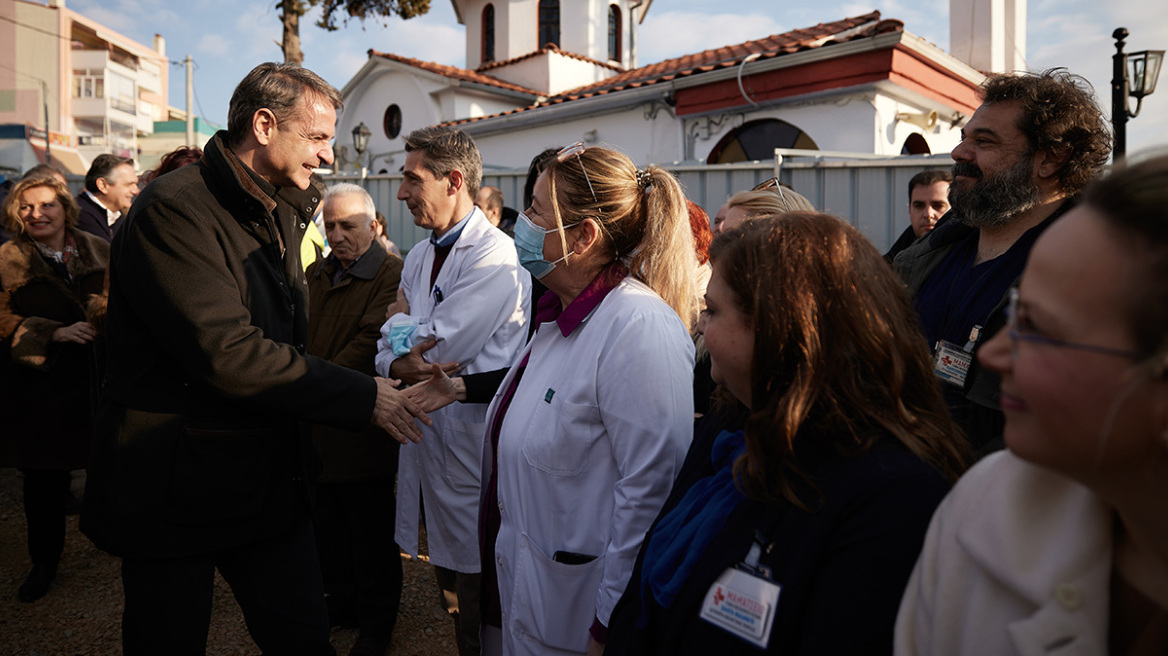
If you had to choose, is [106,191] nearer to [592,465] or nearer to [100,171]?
[100,171]

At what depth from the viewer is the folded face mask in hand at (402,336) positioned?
3.23m

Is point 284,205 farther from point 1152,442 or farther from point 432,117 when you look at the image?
point 432,117

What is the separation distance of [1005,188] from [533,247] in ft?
5.48

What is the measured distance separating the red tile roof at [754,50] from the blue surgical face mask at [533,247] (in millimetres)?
8258

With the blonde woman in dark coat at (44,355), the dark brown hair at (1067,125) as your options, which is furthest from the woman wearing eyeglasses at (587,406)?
the blonde woman in dark coat at (44,355)

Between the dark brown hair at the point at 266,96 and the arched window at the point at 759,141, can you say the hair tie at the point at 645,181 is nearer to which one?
the dark brown hair at the point at 266,96

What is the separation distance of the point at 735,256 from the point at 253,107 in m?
1.81

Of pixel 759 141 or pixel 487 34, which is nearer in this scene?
pixel 759 141

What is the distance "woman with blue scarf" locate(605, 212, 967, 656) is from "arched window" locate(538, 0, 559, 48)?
64.2ft

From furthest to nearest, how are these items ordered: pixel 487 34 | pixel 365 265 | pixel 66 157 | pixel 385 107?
pixel 66 157 → pixel 487 34 → pixel 385 107 → pixel 365 265

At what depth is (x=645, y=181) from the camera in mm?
2289

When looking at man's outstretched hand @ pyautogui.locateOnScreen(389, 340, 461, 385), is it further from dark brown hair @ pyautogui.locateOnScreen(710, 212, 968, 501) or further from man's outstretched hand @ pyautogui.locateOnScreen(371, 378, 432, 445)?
dark brown hair @ pyautogui.locateOnScreen(710, 212, 968, 501)

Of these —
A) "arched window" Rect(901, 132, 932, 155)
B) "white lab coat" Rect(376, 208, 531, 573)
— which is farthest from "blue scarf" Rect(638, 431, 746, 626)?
"arched window" Rect(901, 132, 932, 155)

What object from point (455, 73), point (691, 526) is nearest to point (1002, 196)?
point (691, 526)
